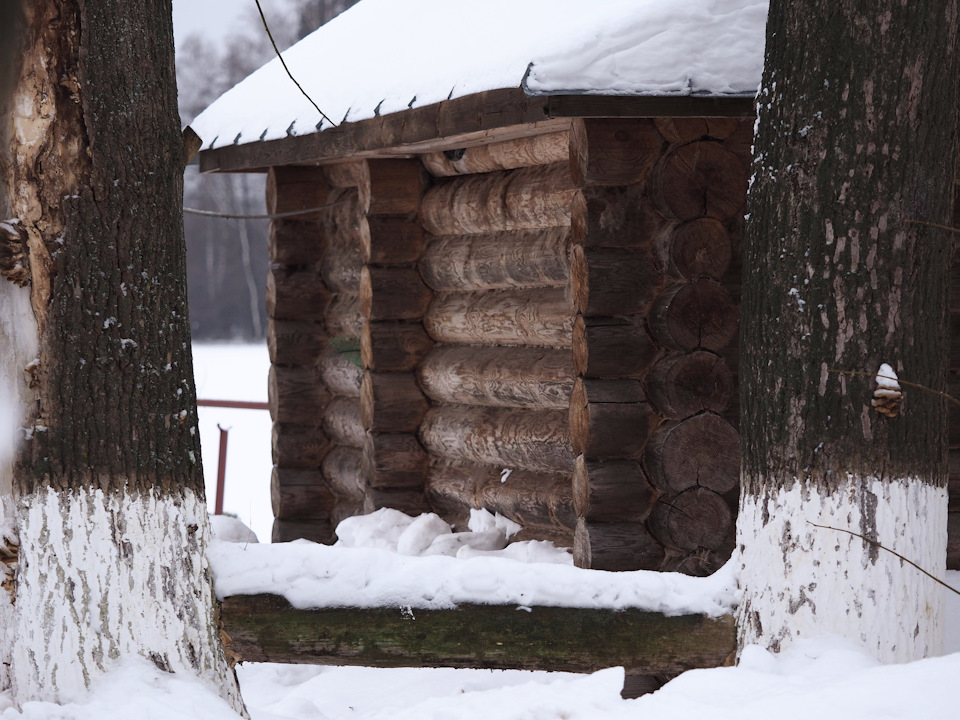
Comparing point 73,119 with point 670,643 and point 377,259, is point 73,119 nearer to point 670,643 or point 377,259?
point 670,643

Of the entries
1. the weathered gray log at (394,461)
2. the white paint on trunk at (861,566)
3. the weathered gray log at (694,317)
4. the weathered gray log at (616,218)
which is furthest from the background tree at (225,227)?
the white paint on trunk at (861,566)

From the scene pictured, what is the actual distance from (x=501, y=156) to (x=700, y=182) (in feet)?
4.42

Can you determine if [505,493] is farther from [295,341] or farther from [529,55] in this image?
[295,341]

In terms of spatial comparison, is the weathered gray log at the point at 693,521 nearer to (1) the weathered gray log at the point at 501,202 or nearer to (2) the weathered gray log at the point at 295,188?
(1) the weathered gray log at the point at 501,202

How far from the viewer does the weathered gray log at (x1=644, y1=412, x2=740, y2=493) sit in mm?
5301

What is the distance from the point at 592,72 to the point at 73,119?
77.3 inches

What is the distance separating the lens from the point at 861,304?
3.41 m

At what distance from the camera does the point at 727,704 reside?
2996mm

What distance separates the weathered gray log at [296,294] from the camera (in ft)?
27.5

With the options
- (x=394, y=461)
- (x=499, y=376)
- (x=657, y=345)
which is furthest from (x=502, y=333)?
(x=657, y=345)

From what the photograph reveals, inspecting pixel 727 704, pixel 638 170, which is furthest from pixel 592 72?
pixel 727 704

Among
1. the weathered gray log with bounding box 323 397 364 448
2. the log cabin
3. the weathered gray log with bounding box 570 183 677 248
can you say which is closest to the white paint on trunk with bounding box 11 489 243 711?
the log cabin

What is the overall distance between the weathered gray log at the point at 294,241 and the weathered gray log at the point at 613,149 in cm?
352

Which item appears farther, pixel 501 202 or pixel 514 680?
pixel 501 202
